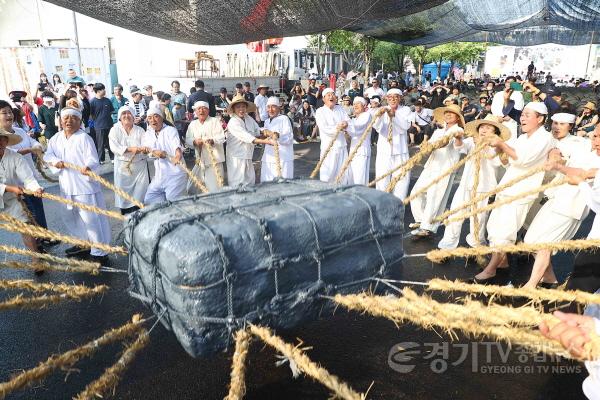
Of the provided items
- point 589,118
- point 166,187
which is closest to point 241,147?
point 166,187

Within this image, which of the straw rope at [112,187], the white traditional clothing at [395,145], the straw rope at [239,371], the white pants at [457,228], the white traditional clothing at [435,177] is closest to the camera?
the straw rope at [239,371]

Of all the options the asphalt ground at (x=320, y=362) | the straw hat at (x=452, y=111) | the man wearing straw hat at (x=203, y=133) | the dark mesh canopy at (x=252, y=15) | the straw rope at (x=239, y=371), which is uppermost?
the dark mesh canopy at (x=252, y=15)

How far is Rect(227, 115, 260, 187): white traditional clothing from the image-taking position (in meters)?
6.02

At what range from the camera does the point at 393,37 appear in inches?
415

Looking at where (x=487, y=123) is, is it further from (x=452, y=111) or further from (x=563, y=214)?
(x=563, y=214)

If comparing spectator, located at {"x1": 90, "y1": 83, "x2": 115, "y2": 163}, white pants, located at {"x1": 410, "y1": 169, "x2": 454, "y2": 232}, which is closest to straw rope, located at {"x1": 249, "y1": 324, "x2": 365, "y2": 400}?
white pants, located at {"x1": 410, "y1": 169, "x2": 454, "y2": 232}

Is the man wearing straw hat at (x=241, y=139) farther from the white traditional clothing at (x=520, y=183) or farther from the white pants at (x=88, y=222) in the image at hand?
the white traditional clothing at (x=520, y=183)

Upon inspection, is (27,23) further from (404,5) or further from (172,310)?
(172,310)

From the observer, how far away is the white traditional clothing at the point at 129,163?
18.2ft

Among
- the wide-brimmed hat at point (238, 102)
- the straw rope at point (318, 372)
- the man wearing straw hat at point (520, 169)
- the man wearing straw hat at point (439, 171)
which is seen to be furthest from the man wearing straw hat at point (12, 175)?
the man wearing straw hat at point (520, 169)

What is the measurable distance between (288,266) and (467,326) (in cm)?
103

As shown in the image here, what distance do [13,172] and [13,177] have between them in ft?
0.20

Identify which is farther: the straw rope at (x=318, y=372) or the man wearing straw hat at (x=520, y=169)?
the man wearing straw hat at (x=520, y=169)

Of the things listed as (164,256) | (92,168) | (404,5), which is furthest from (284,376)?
(404,5)
